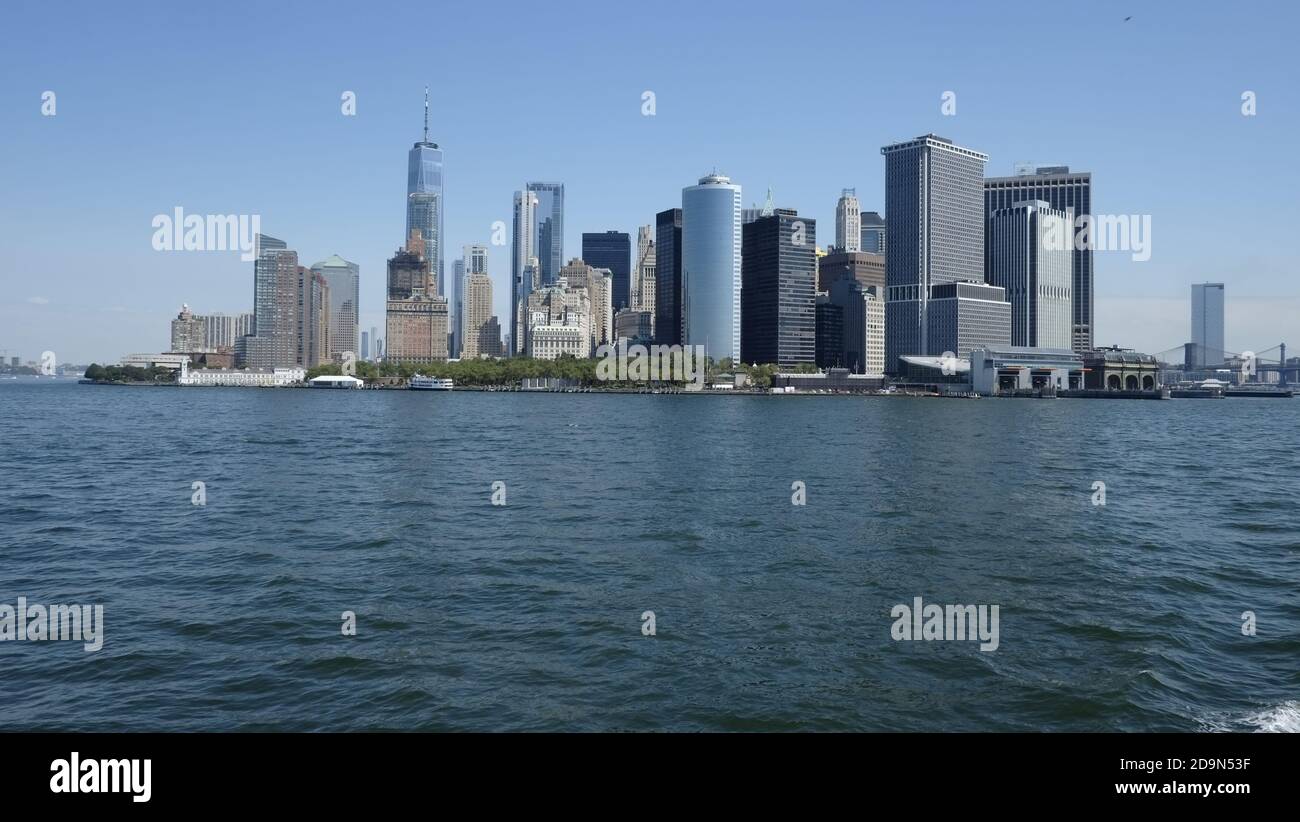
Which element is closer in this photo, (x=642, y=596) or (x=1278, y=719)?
(x=1278, y=719)

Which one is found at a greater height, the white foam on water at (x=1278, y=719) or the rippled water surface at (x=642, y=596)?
the rippled water surface at (x=642, y=596)

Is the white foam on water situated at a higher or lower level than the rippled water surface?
lower

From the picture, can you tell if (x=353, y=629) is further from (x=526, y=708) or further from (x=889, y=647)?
(x=889, y=647)

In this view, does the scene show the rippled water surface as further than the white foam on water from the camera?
Yes

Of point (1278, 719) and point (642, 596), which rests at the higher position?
point (642, 596)

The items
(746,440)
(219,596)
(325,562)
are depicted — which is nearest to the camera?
(219,596)

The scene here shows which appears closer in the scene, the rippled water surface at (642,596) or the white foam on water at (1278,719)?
the white foam on water at (1278,719)
